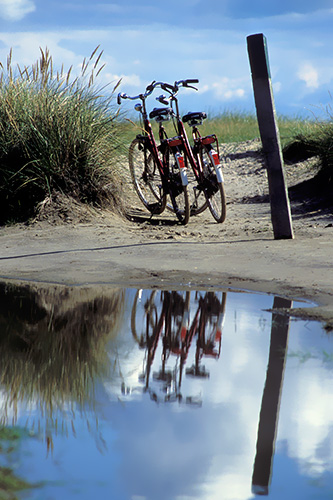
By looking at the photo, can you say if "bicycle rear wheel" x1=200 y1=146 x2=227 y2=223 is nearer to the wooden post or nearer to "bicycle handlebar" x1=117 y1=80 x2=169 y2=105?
"bicycle handlebar" x1=117 y1=80 x2=169 y2=105

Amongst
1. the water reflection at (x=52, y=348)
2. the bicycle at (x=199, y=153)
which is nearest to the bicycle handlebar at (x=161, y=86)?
the bicycle at (x=199, y=153)

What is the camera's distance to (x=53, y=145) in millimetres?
7949

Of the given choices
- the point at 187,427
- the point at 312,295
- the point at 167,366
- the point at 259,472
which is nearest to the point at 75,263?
the point at 312,295

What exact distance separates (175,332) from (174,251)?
8.34 feet

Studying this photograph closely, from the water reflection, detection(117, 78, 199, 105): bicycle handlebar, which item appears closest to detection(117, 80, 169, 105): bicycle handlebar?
detection(117, 78, 199, 105): bicycle handlebar

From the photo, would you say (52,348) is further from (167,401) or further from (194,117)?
(194,117)

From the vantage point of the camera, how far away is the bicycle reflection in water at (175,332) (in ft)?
9.88

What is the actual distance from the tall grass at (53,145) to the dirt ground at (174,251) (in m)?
0.36

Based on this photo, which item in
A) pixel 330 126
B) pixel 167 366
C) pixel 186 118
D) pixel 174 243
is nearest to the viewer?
pixel 167 366

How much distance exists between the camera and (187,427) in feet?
8.17

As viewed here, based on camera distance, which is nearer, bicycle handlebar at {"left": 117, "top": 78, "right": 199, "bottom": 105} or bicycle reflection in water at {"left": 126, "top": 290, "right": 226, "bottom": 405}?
bicycle reflection in water at {"left": 126, "top": 290, "right": 226, "bottom": 405}

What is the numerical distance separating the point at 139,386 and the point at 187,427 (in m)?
0.53

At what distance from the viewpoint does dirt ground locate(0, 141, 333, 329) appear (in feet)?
16.8

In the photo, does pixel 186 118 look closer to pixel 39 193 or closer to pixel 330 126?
pixel 39 193
